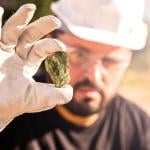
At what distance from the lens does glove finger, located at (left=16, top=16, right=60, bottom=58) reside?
0.83 meters

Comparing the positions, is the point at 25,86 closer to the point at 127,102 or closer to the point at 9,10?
the point at 9,10

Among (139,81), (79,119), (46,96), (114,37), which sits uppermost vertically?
(46,96)

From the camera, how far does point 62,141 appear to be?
1.80m

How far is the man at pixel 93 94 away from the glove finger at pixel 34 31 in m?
0.93

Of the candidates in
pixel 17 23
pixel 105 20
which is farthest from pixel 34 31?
pixel 105 20

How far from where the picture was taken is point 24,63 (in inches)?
35.2

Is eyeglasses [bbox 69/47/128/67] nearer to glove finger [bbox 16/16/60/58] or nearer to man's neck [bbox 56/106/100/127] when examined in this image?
man's neck [bbox 56/106/100/127]

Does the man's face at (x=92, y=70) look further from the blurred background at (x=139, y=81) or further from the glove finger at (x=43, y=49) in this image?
the glove finger at (x=43, y=49)

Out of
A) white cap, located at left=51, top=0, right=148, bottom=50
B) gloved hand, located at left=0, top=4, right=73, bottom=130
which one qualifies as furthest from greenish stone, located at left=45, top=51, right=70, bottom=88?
white cap, located at left=51, top=0, right=148, bottom=50

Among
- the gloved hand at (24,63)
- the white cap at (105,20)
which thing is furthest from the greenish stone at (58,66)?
the white cap at (105,20)

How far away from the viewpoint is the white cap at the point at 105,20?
5.83 feet

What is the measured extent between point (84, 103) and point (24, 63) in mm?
937

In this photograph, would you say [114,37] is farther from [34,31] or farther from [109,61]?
[34,31]

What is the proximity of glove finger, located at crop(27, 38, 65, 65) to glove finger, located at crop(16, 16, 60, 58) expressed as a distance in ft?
0.03
